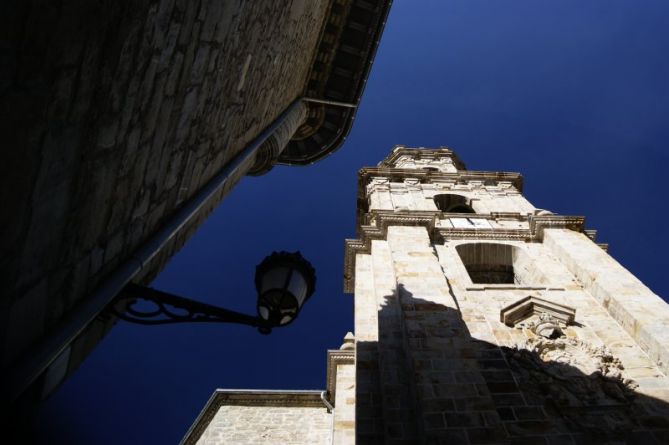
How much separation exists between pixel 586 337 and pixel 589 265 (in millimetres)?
2667

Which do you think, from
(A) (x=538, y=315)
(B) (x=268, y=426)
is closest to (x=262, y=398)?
(B) (x=268, y=426)

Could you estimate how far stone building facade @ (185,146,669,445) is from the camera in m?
6.67

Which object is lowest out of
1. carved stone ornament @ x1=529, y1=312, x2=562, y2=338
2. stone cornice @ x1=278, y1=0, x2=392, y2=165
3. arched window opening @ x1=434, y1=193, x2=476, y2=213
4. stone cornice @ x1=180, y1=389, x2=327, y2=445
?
stone cornice @ x1=180, y1=389, x2=327, y2=445

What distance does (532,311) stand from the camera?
9.72 m

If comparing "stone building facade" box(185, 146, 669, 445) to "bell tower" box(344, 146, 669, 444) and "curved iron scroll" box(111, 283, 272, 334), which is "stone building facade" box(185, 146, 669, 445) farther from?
"curved iron scroll" box(111, 283, 272, 334)

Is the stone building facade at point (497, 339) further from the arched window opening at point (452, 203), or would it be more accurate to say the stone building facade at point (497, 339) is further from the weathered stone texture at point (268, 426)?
the arched window opening at point (452, 203)

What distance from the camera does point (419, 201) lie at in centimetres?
1661

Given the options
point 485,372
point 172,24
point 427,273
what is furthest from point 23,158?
point 427,273

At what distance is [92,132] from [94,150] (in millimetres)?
132

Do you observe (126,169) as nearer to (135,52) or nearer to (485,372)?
(135,52)

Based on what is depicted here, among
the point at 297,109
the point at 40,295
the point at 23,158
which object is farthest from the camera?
the point at 297,109

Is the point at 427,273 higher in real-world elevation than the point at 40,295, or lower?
higher

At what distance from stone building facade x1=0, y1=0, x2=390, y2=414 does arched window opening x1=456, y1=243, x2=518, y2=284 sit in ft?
29.8

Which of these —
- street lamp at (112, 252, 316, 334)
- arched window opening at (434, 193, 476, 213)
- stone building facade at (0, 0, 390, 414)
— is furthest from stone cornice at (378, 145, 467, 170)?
street lamp at (112, 252, 316, 334)
